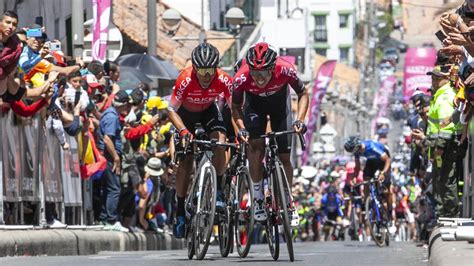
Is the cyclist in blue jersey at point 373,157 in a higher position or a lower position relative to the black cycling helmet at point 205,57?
lower

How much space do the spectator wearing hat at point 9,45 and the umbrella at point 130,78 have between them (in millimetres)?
12096

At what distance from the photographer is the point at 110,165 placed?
2202cm

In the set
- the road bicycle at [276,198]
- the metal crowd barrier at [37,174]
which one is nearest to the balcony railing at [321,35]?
the metal crowd barrier at [37,174]

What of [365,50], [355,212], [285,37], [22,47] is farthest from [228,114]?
[365,50]

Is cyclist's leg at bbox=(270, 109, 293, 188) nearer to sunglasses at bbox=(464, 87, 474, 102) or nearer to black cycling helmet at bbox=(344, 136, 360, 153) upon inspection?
sunglasses at bbox=(464, 87, 474, 102)

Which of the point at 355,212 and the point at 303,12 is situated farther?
the point at 303,12

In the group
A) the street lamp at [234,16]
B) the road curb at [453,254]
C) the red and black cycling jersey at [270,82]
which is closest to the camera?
the road curb at [453,254]

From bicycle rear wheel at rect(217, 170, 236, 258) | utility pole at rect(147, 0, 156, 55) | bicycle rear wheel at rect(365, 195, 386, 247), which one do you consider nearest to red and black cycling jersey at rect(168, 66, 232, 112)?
bicycle rear wheel at rect(217, 170, 236, 258)

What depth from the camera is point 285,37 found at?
69.6m

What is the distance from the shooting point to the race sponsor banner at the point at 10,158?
55.6ft

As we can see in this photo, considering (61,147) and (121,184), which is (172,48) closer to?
(121,184)

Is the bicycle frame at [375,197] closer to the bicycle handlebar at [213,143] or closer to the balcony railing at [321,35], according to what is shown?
the bicycle handlebar at [213,143]

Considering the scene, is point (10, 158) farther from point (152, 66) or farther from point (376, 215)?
point (152, 66)

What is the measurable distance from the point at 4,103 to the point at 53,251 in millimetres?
1622
